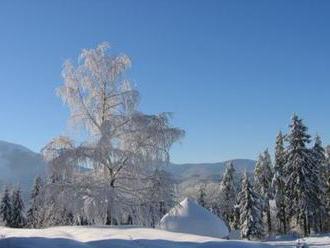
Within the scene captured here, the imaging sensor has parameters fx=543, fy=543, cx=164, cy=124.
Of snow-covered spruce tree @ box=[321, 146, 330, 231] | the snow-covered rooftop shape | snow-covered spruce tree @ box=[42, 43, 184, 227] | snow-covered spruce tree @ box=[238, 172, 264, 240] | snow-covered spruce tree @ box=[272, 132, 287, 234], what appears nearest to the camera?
snow-covered spruce tree @ box=[42, 43, 184, 227]

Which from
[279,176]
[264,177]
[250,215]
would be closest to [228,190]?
[264,177]

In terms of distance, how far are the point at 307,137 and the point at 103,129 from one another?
3412 centimetres

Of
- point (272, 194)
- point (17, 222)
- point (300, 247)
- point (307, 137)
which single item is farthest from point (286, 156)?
point (300, 247)

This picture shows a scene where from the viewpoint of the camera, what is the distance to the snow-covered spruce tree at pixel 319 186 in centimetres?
5516

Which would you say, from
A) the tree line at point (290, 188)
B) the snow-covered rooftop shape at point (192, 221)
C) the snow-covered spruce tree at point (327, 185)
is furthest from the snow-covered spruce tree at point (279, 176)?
the snow-covered rooftop shape at point (192, 221)

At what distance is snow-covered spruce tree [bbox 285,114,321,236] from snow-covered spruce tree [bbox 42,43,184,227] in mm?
30996

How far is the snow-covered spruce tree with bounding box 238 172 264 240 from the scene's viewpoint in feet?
194

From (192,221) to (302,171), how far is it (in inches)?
1065

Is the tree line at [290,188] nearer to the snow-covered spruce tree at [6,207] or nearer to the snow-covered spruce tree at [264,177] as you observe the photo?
the snow-covered spruce tree at [264,177]

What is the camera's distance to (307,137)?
2180 inches

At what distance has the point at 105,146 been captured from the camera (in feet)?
84.7

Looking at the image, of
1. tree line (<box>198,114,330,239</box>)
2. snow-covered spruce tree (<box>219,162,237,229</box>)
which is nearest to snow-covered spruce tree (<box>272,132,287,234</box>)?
tree line (<box>198,114,330,239</box>)

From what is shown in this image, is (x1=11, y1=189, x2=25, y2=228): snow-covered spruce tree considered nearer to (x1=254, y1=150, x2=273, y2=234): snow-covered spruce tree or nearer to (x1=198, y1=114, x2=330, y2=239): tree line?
(x1=198, y1=114, x2=330, y2=239): tree line

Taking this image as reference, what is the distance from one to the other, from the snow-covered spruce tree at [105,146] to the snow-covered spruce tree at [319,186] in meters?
32.7
